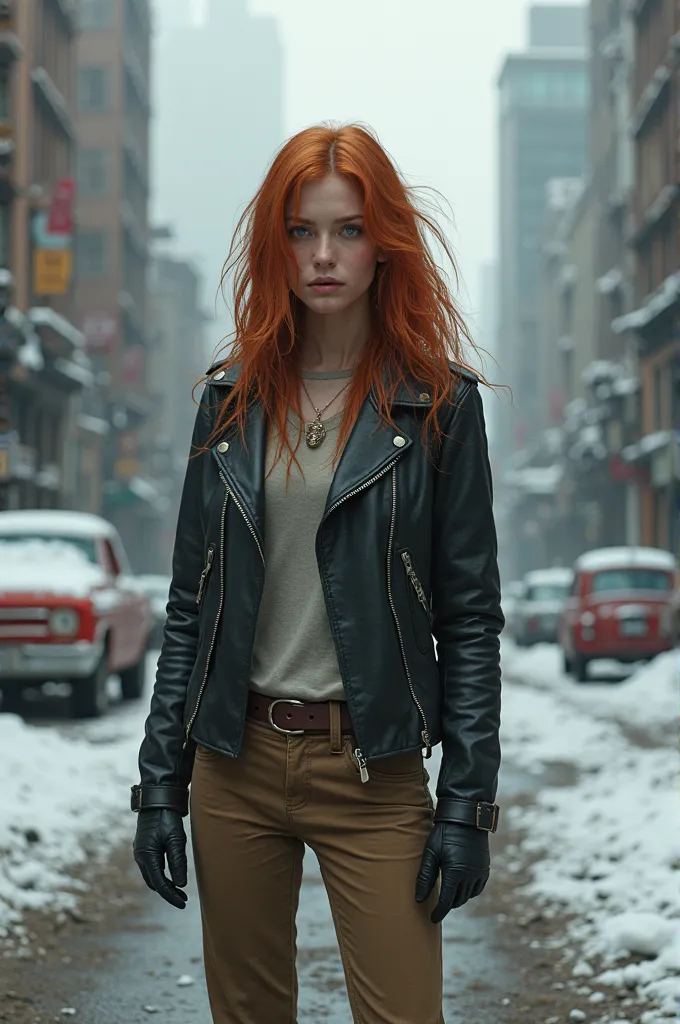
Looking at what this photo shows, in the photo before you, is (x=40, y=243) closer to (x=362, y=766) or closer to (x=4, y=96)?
(x=4, y=96)

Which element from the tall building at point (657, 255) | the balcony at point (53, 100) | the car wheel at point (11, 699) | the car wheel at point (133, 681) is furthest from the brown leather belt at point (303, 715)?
the balcony at point (53, 100)

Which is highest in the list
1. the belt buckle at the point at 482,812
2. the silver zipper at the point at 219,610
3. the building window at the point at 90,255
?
the building window at the point at 90,255

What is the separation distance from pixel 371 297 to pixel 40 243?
130ft

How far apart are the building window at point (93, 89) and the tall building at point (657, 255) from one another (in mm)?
27181

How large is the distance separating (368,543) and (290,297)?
57 cm

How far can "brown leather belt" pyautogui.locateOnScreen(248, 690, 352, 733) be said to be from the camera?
2.90 m

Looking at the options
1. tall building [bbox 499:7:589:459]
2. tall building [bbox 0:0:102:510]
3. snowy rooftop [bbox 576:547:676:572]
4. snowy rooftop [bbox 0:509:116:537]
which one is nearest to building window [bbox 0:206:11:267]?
tall building [bbox 0:0:102:510]

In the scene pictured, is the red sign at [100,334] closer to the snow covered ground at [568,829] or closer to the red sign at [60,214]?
the red sign at [60,214]

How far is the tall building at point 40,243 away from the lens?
40844 millimetres

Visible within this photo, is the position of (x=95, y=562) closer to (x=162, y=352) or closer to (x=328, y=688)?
(x=328, y=688)

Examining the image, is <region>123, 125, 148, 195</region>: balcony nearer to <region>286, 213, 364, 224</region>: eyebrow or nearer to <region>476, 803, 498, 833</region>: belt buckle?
<region>286, 213, 364, 224</region>: eyebrow

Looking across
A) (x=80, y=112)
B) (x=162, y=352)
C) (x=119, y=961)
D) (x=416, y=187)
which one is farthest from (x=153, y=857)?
(x=162, y=352)

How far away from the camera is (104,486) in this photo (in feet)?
214

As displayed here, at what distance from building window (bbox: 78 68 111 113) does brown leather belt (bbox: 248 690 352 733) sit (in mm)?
69688
